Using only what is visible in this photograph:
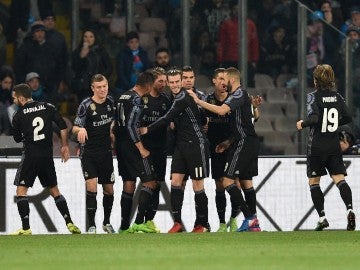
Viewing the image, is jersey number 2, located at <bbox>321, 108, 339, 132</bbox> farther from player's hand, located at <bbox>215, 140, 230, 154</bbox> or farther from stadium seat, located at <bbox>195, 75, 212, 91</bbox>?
stadium seat, located at <bbox>195, 75, 212, 91</bbox>

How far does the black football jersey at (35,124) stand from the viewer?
56.9 feet

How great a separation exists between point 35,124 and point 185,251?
14.7 ft

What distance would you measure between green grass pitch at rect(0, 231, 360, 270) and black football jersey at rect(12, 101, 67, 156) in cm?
128

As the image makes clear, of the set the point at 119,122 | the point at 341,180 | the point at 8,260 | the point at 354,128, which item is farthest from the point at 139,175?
the point at 8,260

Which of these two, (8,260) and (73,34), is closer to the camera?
(8,260)

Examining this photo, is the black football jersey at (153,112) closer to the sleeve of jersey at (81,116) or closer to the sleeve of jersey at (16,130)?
the sleeve of jersey at (81,116)

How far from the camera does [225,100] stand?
1739 cm

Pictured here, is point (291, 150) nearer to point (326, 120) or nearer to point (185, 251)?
point (326, 120)

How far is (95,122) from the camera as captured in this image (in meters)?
17.6

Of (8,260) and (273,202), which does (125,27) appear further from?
(8,260)

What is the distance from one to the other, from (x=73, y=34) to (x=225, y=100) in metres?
4.68

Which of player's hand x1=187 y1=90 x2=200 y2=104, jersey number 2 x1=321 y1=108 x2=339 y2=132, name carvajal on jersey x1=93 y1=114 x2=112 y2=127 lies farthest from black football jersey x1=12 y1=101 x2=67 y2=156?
jersey number 2 x1=321 y1=108 x2=339 y2=132

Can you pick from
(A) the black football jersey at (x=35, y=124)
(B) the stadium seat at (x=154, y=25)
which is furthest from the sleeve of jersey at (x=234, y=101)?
(B) the stadium seat at (x=154, y=25)

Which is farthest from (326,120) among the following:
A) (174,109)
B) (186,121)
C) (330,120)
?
(174,109)
